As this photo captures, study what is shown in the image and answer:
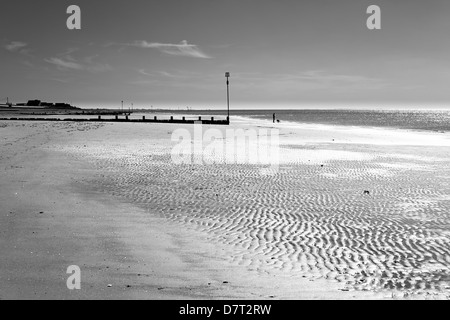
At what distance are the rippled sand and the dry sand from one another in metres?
0.05

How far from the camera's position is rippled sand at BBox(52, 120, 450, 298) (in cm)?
758

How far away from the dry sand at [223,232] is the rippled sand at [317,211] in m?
0.05

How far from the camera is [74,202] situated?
1231cm

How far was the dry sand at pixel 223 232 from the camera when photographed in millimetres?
6711

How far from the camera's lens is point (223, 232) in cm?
979

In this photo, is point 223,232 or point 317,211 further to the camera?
point 317,211

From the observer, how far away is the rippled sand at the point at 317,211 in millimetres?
7582

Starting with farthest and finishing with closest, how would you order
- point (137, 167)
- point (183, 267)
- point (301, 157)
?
point (301, 157) → point (137, 167) → point (183, 267)

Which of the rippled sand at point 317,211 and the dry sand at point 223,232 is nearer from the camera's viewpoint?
the dry sand at point 223,232

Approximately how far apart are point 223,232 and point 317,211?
11.3 feet

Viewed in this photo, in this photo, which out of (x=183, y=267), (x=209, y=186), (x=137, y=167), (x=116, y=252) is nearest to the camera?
(x=183, y=267)

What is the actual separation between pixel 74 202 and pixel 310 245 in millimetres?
7411

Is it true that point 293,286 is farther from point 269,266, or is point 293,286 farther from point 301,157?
point 301,157
